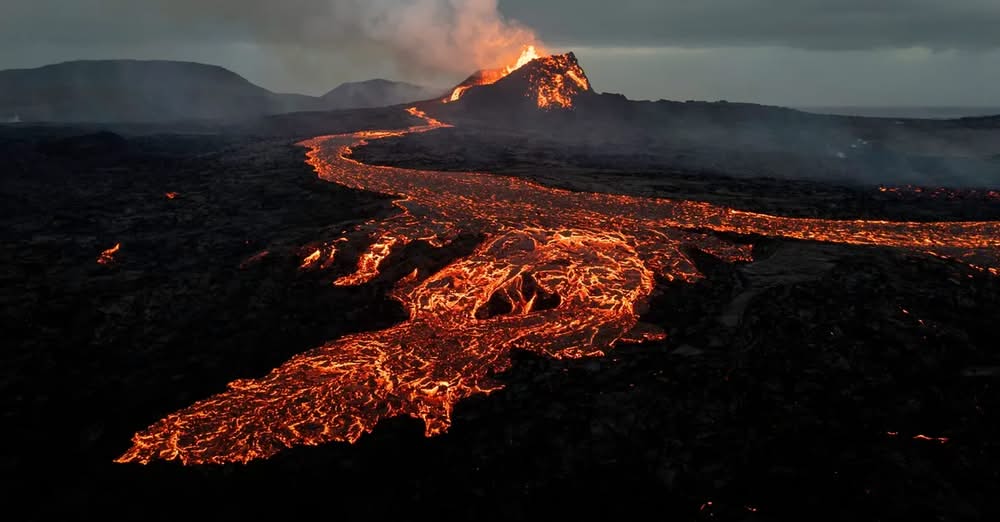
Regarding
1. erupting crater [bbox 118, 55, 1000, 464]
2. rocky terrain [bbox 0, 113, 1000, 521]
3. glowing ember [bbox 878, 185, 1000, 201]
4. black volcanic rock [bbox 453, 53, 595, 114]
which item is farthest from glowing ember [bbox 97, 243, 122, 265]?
black volcanic rock [bbox 453, 53, 595, 114]

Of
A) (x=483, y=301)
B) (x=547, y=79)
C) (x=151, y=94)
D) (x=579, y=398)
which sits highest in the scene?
(x=151, y=94)

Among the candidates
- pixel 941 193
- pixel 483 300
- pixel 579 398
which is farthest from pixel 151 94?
pixel 579 398

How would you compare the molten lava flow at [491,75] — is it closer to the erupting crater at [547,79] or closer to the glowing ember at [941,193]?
the erupting crater at [547,79]

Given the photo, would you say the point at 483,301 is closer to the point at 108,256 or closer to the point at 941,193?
the point at 108,256

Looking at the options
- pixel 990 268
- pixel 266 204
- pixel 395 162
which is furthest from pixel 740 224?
pixel 395 162

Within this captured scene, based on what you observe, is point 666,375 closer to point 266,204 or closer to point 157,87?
point 266,204

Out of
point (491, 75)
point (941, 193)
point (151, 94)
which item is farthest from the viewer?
point (151, 94)
